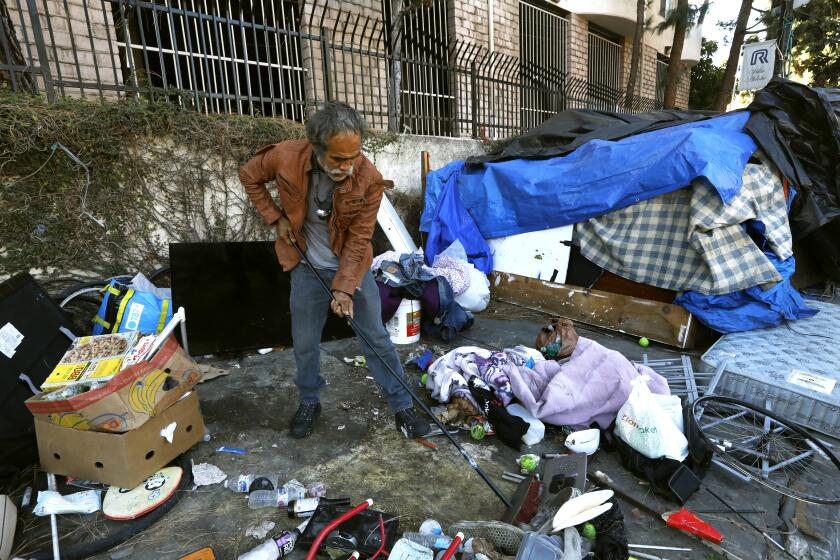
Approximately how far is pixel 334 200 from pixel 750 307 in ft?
11.8

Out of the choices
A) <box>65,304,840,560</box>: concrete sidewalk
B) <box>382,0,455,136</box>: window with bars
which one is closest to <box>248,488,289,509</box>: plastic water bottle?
<box>65,304,840,560</box>: concrete sidewalk

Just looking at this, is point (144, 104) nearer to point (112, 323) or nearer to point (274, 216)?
point (112, 323)

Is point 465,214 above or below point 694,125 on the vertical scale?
below

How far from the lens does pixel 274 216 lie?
8.50 feet

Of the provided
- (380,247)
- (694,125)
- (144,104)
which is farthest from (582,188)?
(144,104)

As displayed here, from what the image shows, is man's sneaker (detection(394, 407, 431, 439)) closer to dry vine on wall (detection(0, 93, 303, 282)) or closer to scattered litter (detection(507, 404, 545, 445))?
scattered litter (detection(507, 404, 545, 445))

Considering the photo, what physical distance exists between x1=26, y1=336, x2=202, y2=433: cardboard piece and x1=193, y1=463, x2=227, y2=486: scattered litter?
392 millimetres

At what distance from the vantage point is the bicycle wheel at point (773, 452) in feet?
7.75

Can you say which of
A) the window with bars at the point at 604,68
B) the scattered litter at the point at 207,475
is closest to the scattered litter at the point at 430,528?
the scattered litter at the point at 207,475

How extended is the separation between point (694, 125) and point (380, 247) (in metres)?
3.59

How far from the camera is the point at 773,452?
2549mm

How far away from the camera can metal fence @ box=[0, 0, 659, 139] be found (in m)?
4.19

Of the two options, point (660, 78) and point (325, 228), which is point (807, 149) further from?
point (660, 78)

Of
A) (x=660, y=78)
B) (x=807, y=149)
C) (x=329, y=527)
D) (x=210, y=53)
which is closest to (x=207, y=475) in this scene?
(x=329, y=527)
